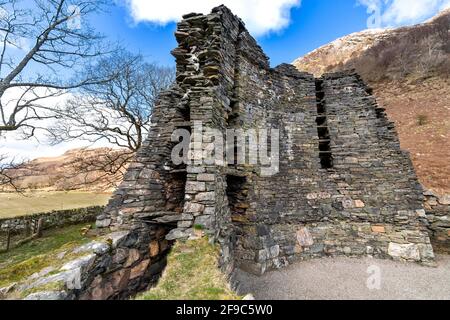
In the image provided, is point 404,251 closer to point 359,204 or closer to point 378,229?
Answer: point 378,229

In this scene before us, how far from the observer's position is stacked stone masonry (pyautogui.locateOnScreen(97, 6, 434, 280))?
5234mm

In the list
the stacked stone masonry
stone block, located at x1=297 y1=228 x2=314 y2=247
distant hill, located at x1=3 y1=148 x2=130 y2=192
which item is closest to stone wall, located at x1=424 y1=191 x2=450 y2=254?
the stacked stone masonry

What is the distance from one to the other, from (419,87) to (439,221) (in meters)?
17.4

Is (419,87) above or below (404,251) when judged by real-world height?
above

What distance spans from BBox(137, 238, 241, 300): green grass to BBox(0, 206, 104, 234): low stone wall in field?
11.4 metres

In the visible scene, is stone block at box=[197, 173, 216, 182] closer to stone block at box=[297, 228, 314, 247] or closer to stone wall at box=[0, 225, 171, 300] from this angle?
stone wall at box=[0, 225, 171, 300]

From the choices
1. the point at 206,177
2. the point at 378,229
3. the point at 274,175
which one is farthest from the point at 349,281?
the point at 206,177

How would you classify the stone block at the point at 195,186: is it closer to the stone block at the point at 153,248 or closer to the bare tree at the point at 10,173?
the stone block at the point at 153,248

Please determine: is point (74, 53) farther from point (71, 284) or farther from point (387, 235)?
point (387, 235)

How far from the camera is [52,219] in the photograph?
12195mm

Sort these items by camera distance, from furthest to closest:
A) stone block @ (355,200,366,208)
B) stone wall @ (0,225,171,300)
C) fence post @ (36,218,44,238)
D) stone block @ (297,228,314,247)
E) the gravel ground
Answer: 1. fence post @ (36,218,44,238)
2. stone block @ (355,200,366,208)
3. stone block @ (297,228,314,247)
4. the gravel ground
5. stone wall @ (0,225,171,300)

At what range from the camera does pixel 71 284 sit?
313 centimetres
